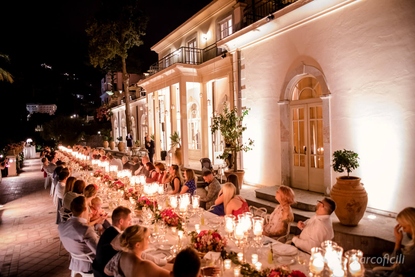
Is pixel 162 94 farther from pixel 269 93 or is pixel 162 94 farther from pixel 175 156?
pixel 269 93

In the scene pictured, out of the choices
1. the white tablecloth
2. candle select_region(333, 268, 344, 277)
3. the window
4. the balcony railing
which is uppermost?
the window

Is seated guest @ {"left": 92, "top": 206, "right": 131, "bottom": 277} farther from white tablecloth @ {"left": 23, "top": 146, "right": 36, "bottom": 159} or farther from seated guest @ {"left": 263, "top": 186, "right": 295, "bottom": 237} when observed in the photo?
white tablecloth @ {"left": 23, "top": 146, "right": 36, "bottom": 159}

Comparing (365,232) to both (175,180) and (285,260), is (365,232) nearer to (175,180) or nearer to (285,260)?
(285,260)

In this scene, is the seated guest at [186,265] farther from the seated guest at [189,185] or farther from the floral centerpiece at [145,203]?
the seated guest at [189,185]

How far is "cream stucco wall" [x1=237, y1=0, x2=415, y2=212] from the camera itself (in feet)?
20.0

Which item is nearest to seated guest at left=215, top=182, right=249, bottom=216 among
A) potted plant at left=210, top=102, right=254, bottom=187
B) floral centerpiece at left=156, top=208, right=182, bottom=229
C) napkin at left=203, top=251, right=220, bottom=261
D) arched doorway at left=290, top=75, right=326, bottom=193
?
floral centerpiece at left=156, top=208, right=182, bottom=229

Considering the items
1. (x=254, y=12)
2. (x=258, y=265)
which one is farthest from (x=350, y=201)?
Result: (x=254, y=12)

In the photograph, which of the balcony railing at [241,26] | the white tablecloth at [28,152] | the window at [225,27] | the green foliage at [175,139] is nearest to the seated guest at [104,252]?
the balcony railing at [241,26]

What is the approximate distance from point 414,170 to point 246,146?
5.43m

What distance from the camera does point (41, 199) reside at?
1123 cm

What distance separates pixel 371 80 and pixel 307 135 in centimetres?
255

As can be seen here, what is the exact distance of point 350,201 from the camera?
587 centimetres

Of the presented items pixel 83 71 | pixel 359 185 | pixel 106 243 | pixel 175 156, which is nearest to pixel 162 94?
pixel 175 156

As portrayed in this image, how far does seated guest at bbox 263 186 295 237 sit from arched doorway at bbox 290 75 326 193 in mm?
3974
